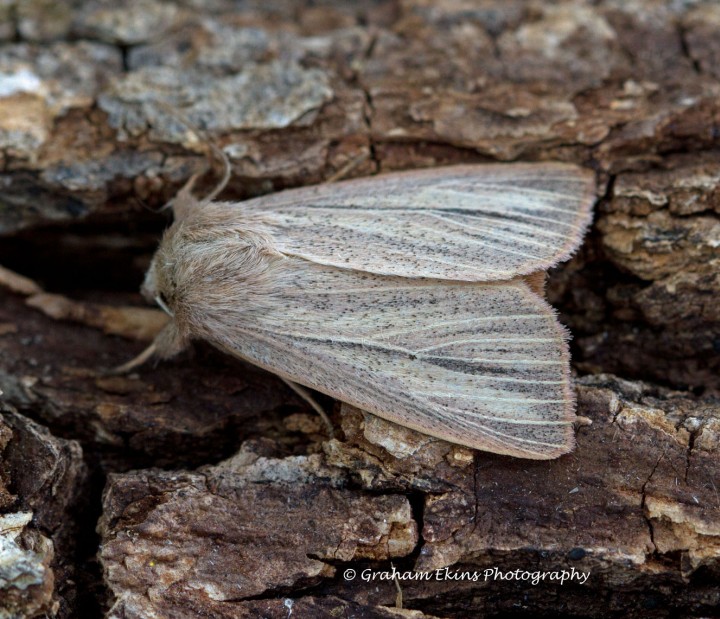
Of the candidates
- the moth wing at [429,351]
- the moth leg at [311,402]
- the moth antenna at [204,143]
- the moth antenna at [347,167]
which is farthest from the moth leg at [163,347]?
the moth antenna at [347,167]

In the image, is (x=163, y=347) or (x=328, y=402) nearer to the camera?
(x=328, y=402)

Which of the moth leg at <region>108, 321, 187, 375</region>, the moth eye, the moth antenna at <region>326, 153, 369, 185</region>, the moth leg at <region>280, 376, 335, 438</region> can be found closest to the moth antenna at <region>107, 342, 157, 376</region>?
the moth leg at <region>108, 321, 187, 375</region>

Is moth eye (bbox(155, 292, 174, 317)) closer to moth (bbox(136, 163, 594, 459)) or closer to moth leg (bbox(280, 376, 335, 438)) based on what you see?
moth (bbox(136, 163, 594, 459))

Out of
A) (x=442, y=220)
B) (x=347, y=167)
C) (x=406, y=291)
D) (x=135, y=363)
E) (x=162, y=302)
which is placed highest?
(x=347, y=167)

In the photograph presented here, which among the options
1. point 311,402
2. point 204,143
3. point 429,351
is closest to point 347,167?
point 204,143

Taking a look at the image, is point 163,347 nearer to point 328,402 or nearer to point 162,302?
point 162,302

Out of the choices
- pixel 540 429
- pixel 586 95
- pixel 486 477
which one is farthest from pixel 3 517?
pixel 586 95

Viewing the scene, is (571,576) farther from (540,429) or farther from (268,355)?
(268,355)
